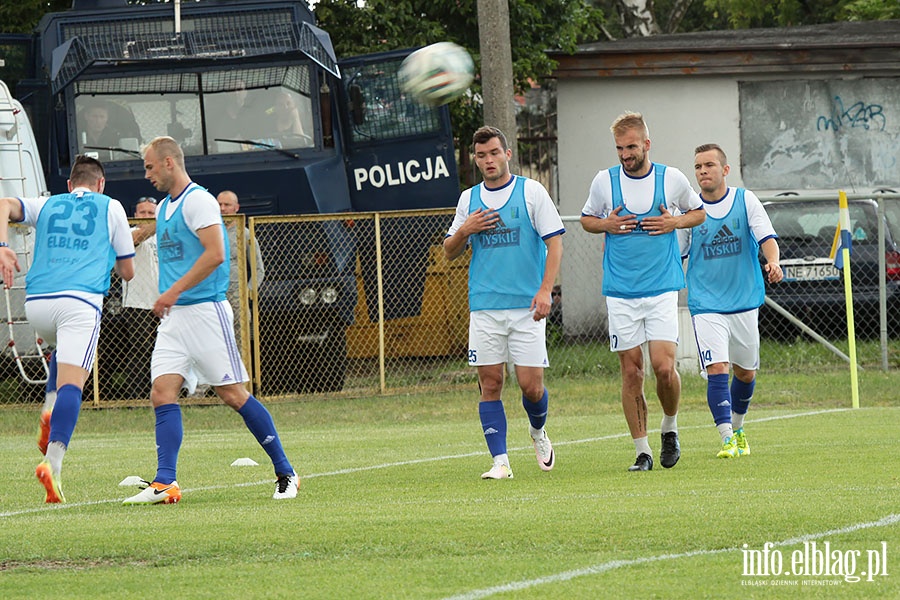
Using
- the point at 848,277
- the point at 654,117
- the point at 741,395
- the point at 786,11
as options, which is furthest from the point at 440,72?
the point at 786,11

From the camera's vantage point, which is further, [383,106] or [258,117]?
[383,106]

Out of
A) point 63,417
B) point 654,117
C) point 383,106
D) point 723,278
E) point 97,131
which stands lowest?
point 63,417

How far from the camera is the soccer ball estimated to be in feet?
45.7

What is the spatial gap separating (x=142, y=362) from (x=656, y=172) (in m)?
9.04

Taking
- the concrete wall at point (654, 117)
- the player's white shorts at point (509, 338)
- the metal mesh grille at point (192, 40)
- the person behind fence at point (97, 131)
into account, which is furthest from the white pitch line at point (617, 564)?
the concrete wall at point (654, 117)

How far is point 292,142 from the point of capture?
1711 cm

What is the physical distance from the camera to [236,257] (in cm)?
1708

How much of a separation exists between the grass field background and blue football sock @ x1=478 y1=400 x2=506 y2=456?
24cm

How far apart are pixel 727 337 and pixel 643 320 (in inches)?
48.5

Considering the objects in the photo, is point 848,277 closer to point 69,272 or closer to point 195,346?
point 195,346

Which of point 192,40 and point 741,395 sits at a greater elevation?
point 192,40

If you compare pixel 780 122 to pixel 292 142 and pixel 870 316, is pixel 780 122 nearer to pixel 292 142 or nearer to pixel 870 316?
pixel 870 316

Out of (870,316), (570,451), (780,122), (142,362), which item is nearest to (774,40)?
(780,122)

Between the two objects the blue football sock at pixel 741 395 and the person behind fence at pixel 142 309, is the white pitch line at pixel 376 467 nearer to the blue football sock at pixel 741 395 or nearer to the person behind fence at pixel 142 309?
the blue football sock at pixel 741 395
